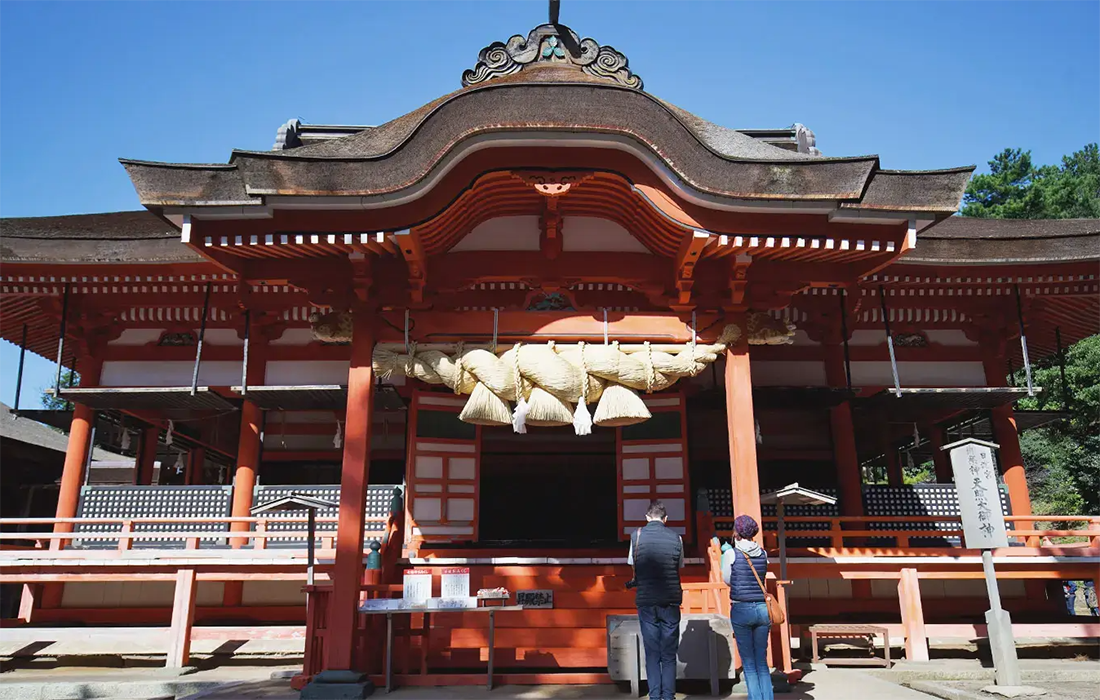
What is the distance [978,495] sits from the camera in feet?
27.9

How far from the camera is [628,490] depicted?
1162cm

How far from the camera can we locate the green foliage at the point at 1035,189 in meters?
40.4

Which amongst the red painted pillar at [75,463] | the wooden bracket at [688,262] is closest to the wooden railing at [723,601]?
the wooden bracket at [688,262]

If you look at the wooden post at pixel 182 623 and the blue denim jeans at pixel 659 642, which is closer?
the blue denim jeans at pixel 659 642

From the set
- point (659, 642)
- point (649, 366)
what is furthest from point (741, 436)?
point (659, 642)

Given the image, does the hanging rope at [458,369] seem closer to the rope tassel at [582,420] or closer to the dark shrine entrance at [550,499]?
the rope tassel at [582,420]

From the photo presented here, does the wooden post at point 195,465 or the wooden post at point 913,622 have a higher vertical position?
the wooden post at point 195,465

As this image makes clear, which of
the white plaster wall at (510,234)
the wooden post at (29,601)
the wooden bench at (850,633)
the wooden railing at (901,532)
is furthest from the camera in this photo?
the wooden post at (29,601)

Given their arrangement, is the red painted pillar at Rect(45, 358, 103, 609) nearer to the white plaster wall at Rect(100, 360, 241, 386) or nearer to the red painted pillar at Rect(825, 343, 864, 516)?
the white plaster wall at Rect(100, 360, 241, 386)

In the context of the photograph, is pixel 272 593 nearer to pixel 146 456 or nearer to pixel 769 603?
pixel 146 456

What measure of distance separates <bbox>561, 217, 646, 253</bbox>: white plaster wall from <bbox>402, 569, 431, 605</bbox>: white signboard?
4259 millimetres

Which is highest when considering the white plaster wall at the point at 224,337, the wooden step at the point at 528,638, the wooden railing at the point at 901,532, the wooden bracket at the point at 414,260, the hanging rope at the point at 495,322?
the white plaster wall at the point at 224,337

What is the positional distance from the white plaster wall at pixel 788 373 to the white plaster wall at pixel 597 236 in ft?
15.0

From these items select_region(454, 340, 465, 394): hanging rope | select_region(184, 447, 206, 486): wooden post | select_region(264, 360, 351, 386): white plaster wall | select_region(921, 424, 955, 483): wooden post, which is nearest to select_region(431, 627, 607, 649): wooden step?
select_region(454, 340, 465, 394): hanging rope
